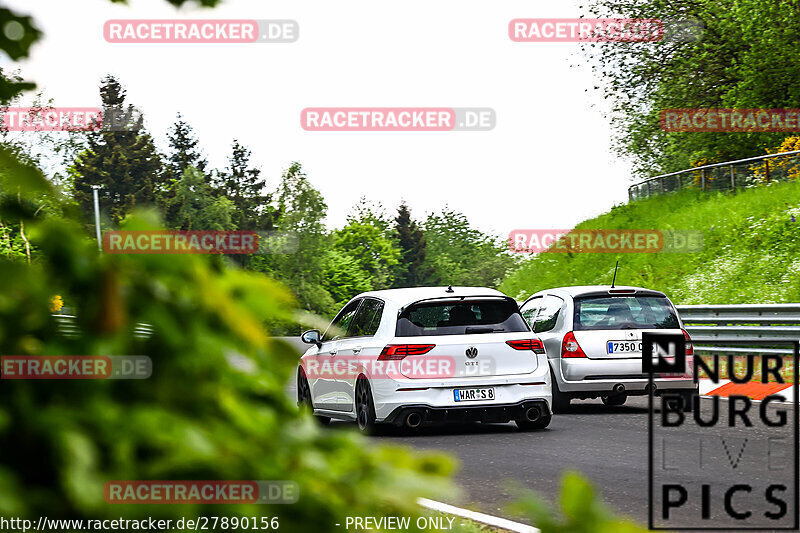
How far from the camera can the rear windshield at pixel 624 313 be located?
14.8 metres

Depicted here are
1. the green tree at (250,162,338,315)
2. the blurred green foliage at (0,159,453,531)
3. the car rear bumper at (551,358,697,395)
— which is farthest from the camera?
the green tree at (250,162,338,315)

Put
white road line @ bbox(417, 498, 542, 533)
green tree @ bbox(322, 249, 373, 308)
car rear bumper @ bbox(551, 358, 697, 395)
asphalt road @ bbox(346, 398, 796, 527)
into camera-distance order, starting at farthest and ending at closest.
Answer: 1. green tree @ bbox(322, 249, 373, 308)
2. car rear bumper @ bbox(551, 358, 697, 395)
3. asphalt road @ bbox(346, 398, 796, 527)
4. white road line @ bbox(417, 498, 542, 533)

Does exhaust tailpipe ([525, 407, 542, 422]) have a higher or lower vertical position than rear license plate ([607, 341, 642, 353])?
lower

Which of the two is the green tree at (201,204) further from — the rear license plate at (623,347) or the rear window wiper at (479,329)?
the rear window wiper at (479,329)

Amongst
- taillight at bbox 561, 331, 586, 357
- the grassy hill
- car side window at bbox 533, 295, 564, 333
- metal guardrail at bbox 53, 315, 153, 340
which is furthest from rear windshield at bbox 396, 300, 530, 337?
the grassy hill

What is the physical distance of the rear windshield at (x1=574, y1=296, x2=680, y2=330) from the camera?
1477 centimetres

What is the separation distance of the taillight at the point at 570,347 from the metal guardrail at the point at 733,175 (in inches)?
849

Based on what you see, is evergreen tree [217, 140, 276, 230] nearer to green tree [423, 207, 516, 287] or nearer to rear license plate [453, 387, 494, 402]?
green tree [423, 207, 516, 287]

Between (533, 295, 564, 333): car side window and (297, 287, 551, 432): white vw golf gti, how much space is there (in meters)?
2.71

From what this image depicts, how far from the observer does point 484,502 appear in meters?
7.92

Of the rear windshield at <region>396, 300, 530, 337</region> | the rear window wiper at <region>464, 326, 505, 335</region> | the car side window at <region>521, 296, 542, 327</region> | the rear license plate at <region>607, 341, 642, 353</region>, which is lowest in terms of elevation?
the rear license plate at <region>607, 341, 642, 353</region>

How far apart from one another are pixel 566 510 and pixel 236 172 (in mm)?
111461

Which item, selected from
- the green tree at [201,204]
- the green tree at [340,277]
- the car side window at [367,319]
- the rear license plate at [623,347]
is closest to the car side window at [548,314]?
the rear license plate at [623,347]

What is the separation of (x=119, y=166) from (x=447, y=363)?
81.8m
